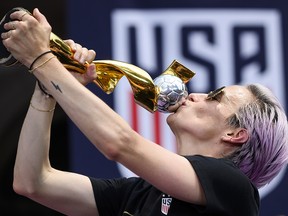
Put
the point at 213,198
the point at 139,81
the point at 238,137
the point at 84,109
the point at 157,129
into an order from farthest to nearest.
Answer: the point at 157,129 → the point at 238,137 → the point at 139,81 → the point at 213,198 → the point at 84,109

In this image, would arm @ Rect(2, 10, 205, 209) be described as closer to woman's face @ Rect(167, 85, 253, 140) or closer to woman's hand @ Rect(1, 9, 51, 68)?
woman's hand @ Rect(1, 9, 51, 68)

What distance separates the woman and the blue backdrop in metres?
1.18

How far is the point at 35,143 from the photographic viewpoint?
3072 millimetres

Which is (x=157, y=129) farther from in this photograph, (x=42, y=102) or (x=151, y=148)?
(x=151, y=148)

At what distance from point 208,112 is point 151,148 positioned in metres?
0.39

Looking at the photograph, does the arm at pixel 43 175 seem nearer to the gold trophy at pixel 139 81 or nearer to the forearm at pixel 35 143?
the forearm at pixel 35 143

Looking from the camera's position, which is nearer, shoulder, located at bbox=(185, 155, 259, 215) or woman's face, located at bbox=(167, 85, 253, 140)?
shoulder, located at bbox=(185, 155, 259, 215)

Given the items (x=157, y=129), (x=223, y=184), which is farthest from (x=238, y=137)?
(x=157, y=129)

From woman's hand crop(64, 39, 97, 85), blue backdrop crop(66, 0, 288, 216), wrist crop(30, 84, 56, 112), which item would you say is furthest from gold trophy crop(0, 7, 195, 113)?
blue backdrop crop(66, 0, 288, 216)

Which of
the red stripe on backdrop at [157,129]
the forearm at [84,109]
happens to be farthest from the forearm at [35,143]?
the red stripe on backdrop at [157,129]

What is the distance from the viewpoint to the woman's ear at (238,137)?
10.1 feet

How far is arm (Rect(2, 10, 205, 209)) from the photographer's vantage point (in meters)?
2.74

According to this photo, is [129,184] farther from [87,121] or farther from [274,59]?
[274,59]

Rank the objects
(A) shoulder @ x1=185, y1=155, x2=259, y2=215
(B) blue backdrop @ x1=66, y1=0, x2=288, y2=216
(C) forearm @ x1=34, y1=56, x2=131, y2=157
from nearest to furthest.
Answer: (C) forearm @ x1=34, y1=56, x2=131, y2=157 → (A) shoulder @ x1=185, y1=155, x2=259, y2=215 → (B) blue backdrop @ x1=66, y1=0, x2=288, y2=216
